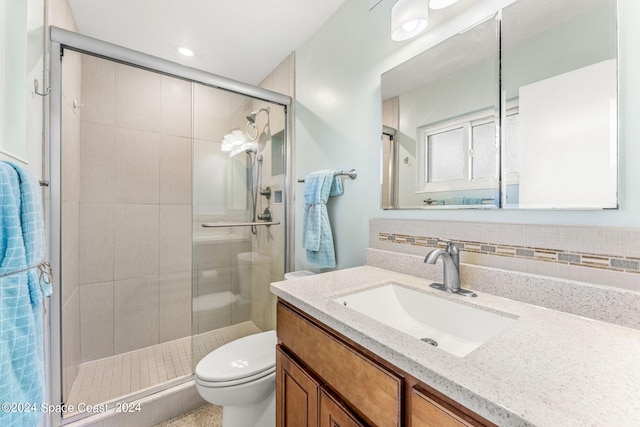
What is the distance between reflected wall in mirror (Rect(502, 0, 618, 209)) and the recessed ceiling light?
1.99 metres

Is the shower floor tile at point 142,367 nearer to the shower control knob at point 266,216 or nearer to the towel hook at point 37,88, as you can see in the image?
the shower control knob at point 266,216

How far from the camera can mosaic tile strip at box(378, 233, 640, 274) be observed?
2.13 ft

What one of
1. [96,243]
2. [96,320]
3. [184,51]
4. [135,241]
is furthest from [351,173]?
[96,320]

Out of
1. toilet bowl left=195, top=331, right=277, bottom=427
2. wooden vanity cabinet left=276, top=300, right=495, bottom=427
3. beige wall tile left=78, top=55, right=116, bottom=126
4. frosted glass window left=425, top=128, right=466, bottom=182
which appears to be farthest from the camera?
beige wall tile left=78, top=55, right=116, bottom=126

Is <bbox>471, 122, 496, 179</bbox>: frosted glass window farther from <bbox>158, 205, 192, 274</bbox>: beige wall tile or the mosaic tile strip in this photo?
<bbox>158, 205, 192, 274</bbox>: beige wall tile

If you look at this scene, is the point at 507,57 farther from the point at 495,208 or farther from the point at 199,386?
the point at 199,386

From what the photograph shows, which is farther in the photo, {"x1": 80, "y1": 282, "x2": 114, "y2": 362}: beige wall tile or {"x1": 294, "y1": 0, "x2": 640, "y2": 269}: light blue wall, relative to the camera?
{"x1": 80, "y1": 282, "x2": 114, "y2": 362}: beige wall tile

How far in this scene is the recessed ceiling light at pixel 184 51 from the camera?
6.24 ft

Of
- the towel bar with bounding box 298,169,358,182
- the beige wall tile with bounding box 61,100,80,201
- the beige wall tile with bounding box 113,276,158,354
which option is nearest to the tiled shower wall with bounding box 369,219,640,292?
the towel bar with bounding box 298,169,358,182

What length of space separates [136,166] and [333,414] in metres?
2.13

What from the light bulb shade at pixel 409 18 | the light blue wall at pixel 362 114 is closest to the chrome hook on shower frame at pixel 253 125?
the light blue wall at pixel 362 114

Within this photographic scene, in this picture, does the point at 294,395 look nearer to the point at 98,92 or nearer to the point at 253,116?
the point at 253,116

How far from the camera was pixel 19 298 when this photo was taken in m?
0.64

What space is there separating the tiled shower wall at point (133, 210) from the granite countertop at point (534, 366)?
1822 millimetres
